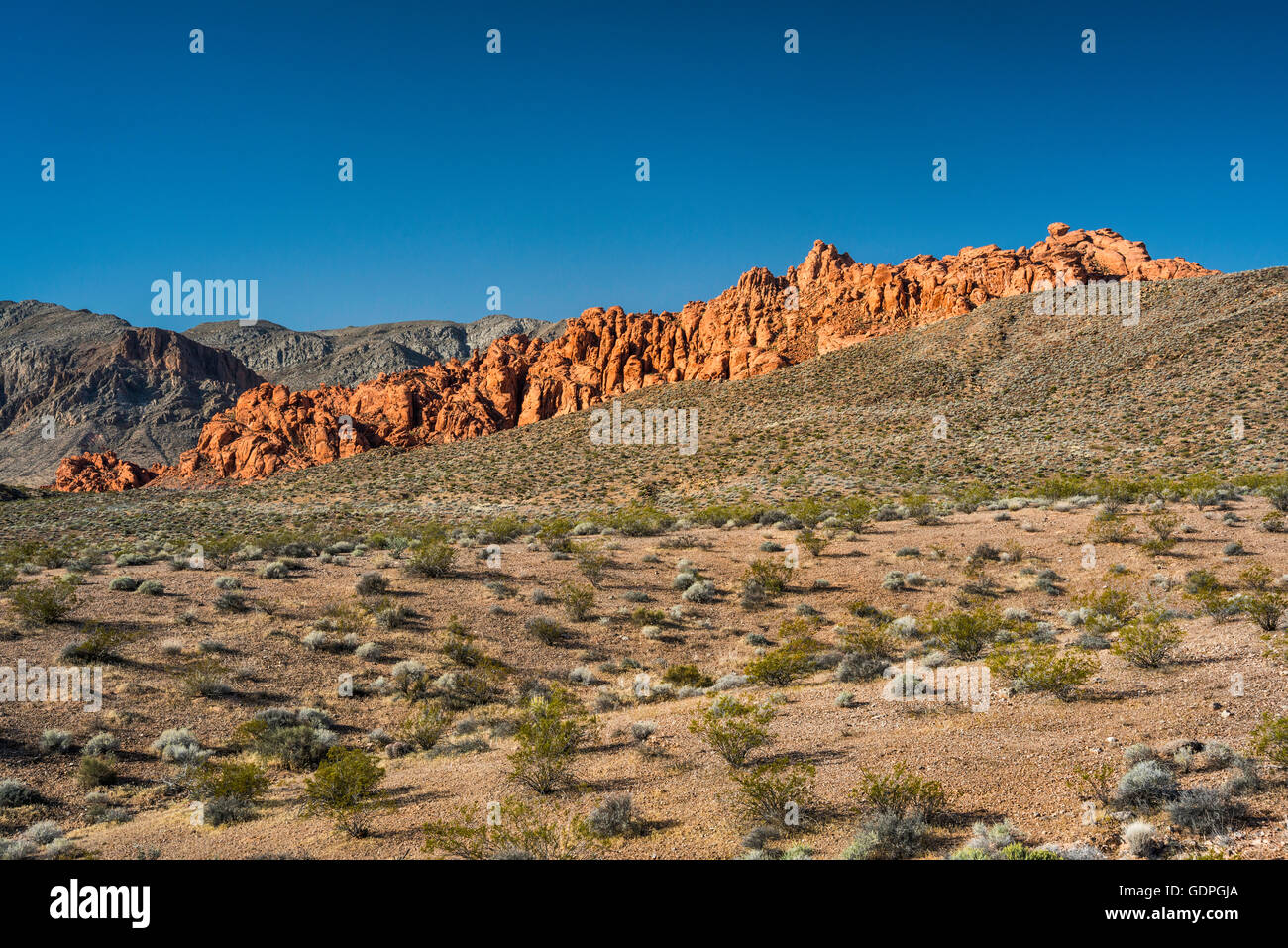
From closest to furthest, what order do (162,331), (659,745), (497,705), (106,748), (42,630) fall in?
(659,745), (106,748), (497,705), (42,630), (162,331)

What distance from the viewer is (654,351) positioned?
81875mm

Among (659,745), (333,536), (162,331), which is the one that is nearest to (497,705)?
(659,745)

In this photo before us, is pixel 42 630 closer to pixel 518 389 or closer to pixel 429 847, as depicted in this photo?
pixel 429 847

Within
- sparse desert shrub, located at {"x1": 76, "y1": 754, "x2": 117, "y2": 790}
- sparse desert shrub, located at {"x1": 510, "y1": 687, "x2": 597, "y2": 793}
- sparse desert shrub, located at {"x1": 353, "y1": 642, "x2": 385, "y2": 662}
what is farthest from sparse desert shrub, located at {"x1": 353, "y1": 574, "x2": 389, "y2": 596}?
A: sparse desert shrub, located at {"x1": 510, "y1": 687, "x2": 597, "y2": 793}

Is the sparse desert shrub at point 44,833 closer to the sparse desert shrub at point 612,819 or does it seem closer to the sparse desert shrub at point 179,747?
the sparse desert shrub at point 179,747

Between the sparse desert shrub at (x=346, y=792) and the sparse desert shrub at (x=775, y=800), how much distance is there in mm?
4626

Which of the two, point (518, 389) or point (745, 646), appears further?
point (518, 389)

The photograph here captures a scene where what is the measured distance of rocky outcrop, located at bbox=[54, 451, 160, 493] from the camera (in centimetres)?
7094

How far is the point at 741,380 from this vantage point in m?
69.0

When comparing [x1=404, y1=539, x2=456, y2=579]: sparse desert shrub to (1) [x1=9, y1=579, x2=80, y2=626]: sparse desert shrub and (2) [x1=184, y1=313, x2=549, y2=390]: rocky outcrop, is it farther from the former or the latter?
(2) [x1=184, y1=313, x2=549, y2=390]: rocky outcrop

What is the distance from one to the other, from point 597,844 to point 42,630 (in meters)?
14.6

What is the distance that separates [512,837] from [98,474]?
88.6 metres

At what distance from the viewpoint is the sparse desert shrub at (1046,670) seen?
9383mm
